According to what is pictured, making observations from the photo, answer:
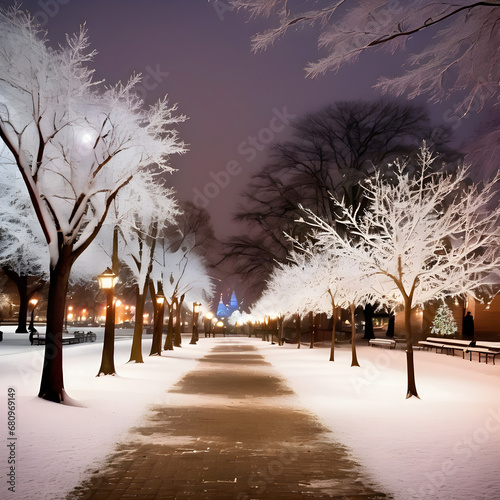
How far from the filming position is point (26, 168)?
12320 millimetres

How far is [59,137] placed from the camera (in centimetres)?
1386

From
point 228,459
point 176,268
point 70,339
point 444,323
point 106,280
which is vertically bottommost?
point 228,459

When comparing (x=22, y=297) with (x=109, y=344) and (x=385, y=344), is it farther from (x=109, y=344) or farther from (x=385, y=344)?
(x=109, y=344)

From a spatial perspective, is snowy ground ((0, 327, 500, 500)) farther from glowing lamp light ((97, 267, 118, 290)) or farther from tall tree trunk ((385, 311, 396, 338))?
tall tree trunk ((385, 311, 396, 338))

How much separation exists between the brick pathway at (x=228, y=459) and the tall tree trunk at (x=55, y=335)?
7.00ft

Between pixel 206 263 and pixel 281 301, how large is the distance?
769cm

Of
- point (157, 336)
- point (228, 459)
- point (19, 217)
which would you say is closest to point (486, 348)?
point (157, 336)

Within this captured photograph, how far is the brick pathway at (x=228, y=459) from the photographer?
649 cm

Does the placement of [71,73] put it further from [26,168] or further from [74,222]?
[74,222]

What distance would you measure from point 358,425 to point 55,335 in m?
6.59

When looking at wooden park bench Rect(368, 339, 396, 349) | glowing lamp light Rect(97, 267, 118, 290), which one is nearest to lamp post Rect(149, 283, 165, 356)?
glowing lamp light Rect(97, 267, 118, 290)

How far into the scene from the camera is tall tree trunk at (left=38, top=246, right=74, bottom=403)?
478 inches

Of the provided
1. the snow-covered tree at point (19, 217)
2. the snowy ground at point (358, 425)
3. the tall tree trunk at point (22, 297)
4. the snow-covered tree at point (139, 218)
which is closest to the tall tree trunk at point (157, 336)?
the snow-covered tree at point (139, 218)

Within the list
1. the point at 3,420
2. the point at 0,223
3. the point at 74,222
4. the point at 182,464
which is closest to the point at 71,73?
the point at 74,222
